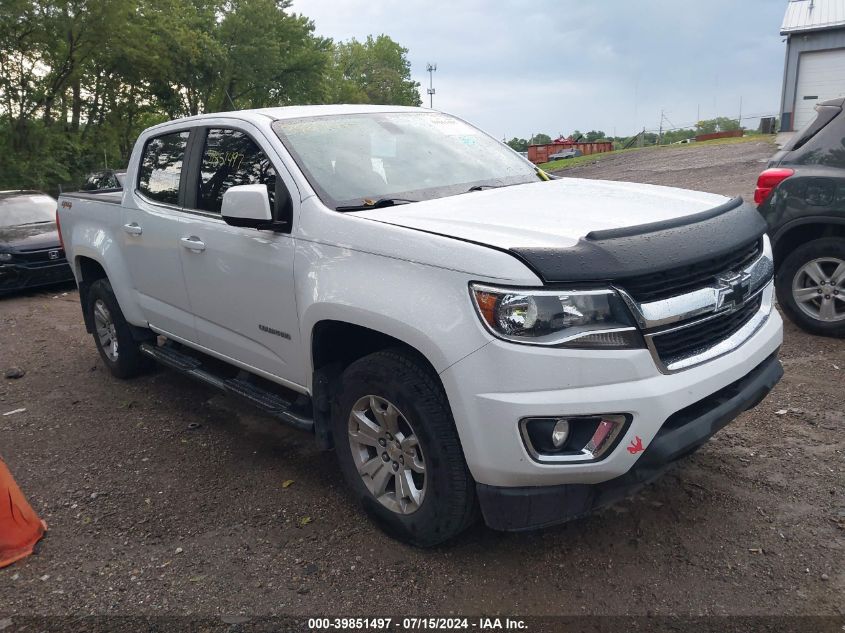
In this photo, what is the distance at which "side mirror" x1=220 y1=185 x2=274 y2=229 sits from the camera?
10.8 feet

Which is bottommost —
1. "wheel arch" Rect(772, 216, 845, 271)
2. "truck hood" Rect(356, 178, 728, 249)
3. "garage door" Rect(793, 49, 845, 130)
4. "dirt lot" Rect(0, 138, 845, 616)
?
"dirt lot" Rect(0, 138, 845, 616)

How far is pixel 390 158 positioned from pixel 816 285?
3605 mm

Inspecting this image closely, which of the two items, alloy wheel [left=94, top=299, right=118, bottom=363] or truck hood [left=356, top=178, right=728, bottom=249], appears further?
alloy wheel [left=94, top=299, right=118, bottom=363]

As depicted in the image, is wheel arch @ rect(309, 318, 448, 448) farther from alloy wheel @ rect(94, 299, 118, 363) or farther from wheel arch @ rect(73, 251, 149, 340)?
alloy wheel @ rect(94, 299, 118, 363)

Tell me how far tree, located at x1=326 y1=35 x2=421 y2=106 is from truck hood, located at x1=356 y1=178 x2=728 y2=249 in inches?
2434

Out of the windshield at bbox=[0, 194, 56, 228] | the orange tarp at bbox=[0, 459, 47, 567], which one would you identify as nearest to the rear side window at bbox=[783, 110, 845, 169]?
the orange tarp at bbox=[0, 459, 47, 567]

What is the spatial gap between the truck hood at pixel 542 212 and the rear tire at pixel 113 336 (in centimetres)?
299

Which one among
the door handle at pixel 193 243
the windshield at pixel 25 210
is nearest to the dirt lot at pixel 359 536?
the door handle at pixel 193 243

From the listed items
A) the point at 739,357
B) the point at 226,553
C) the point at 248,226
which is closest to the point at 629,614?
the point at 739,357

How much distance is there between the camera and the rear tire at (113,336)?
538cm

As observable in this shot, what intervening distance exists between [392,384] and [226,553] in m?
1.16

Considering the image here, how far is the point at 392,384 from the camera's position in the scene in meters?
2.87

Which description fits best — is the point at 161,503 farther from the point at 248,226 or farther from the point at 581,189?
the point at 581,189

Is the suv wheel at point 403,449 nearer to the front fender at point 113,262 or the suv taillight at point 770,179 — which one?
the front fender at point 113,262
